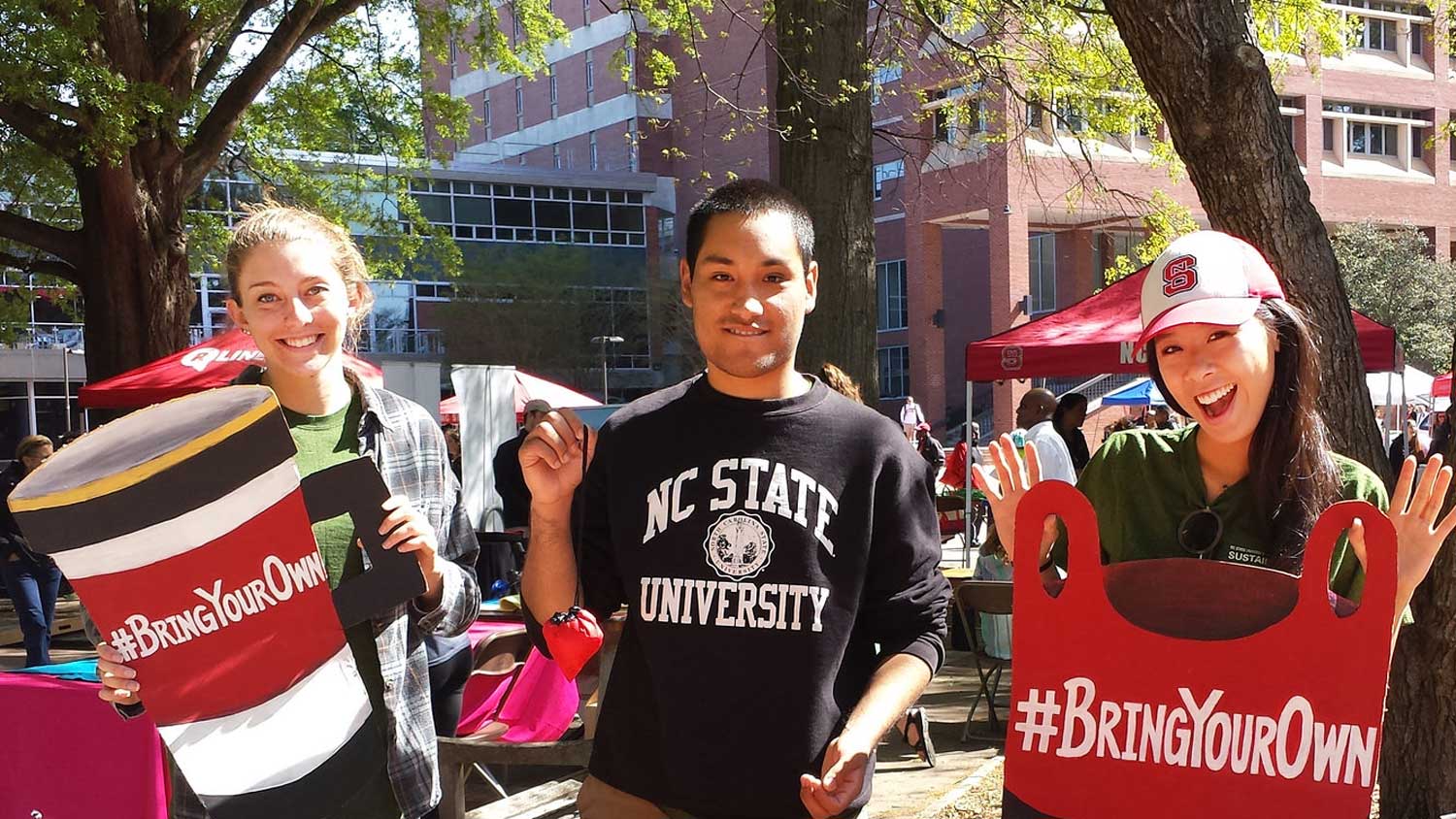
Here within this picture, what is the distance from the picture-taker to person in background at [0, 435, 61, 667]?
31.5 feet

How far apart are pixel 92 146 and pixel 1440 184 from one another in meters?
45.2

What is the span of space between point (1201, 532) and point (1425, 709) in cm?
279

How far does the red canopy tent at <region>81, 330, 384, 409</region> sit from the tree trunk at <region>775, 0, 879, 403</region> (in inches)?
193

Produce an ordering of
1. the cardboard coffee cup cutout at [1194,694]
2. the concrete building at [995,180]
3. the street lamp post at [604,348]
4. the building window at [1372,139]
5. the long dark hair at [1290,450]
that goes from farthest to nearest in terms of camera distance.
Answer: the building window at [1372,139], the street lamp post at [604,348], the concrete building at [995,180], the long dark hair at [1290,450], the cardboard coffee cup cutout at [1194,694]

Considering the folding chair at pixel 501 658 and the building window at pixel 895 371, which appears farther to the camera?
→ the building window at pixel 895 371

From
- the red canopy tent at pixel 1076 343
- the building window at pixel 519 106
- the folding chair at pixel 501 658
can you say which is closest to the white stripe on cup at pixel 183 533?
the folding chair at pixel 501 658

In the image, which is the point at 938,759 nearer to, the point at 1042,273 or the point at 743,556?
the point at 743,556

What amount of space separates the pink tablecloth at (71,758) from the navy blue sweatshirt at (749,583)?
2.44m

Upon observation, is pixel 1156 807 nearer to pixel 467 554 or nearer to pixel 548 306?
pixel 467 554

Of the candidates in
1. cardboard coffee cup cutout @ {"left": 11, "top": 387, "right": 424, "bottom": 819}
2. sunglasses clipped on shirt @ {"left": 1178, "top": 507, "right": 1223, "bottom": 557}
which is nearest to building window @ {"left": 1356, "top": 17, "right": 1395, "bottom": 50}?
sunglasses clipped on shirt @ {"left": 1178, "top": 507, "right": 1223, "bottom": 557}

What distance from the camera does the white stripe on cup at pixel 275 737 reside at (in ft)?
A: 7.58

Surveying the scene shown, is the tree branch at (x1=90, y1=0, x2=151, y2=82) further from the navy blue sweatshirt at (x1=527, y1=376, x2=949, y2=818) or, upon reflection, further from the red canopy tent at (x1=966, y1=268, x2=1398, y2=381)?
the navy blue sweatshirt at (x1=527, y1=376, x2=949, y2=818)

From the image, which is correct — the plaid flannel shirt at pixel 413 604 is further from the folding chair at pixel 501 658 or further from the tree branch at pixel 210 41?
the tree branch at pixel 210 41

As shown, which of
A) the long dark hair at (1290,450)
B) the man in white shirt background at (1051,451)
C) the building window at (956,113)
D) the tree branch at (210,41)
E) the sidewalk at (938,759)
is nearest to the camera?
the long dark hair at (1290,450)
